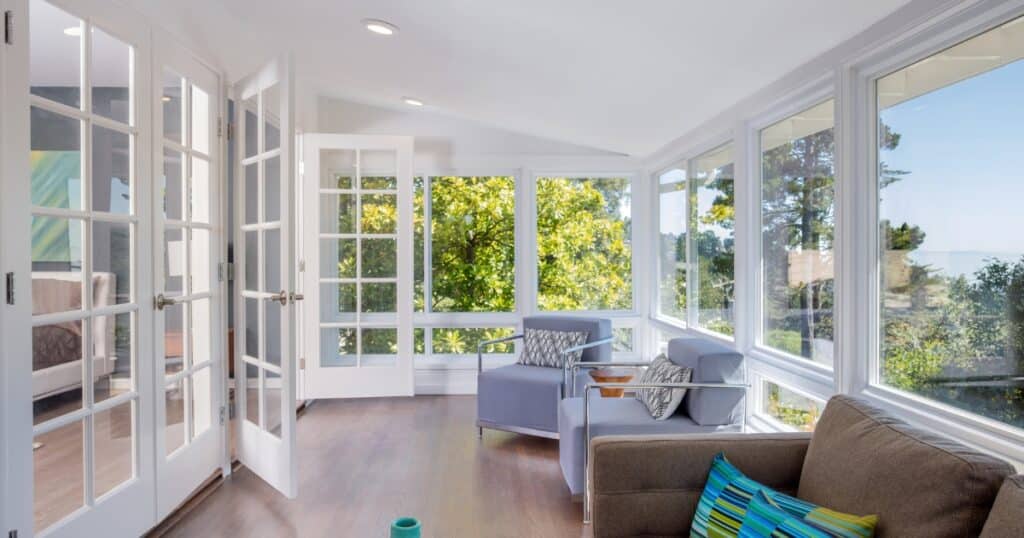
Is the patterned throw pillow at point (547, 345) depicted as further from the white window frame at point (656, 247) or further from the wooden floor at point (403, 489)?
the white window frame at point (656, 247)

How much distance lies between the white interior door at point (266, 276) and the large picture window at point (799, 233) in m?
2.42

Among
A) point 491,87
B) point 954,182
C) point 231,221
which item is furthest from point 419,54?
point 954,182

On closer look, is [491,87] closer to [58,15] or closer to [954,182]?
[58,15]

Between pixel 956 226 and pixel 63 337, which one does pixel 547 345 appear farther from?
pixel 63 337

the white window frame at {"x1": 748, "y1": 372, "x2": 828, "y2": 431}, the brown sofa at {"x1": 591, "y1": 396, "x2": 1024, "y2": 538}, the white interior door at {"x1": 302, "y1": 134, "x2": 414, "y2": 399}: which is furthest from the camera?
the white interior door at {"x1": 302, "y1": 134, "x2": 414, "y2": 399}

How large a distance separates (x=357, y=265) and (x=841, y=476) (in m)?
4.12

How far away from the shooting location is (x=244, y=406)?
3.36 meters

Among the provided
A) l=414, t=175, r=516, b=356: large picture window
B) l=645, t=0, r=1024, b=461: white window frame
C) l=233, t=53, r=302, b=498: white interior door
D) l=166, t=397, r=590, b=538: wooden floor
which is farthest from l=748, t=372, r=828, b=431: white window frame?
l=414, t=175, r=516, b=356: large picture window

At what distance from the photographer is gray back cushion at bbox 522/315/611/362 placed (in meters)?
4.24

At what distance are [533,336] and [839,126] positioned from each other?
8.43 ft

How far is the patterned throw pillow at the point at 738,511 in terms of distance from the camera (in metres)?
1.30

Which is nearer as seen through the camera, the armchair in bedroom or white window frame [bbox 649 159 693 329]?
the armchair in bedroom

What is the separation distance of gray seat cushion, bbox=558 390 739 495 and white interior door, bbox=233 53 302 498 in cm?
133

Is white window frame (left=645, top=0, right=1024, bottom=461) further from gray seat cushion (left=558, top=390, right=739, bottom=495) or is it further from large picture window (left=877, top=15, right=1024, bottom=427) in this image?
gray seat cushion (left=558, top=390, right=739, bottom=495)
